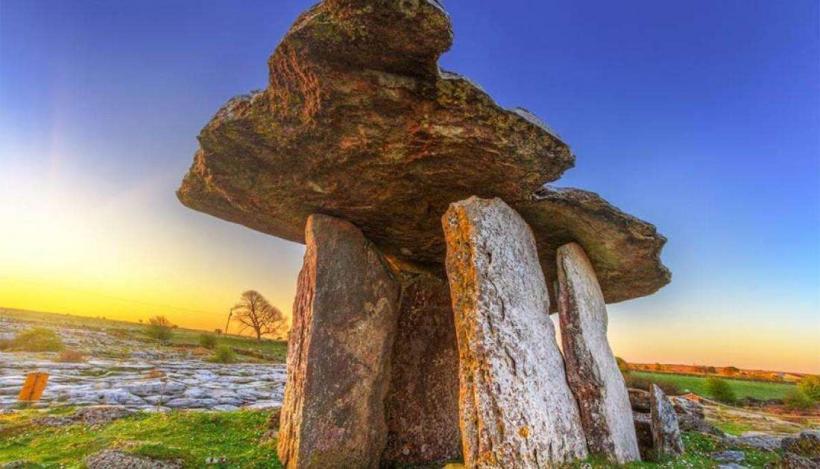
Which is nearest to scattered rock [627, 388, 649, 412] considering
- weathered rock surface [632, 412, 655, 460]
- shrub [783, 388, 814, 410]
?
weathered rock surface [632, 412, 655, 460]

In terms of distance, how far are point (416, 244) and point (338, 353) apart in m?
2.74

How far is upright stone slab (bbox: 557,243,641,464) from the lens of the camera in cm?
579

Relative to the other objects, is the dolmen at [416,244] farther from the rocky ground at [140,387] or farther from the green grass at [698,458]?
the rocky ground at [140,387]

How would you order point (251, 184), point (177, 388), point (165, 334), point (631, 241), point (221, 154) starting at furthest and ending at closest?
point (165, 334)
point (177, 388)
point (631, 241)
point (251, 184)
point (221, 154)

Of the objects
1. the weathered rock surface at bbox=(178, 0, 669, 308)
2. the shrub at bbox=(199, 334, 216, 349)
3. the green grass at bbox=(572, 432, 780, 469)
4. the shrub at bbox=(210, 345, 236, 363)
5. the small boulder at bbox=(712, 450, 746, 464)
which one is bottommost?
the small boulder at bbox=(712, 450, 746, 464)

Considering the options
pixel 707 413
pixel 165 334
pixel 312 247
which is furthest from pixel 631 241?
pixel 165 334

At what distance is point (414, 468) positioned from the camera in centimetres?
746

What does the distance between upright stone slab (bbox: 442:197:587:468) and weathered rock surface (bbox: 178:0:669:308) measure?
2.71 ft

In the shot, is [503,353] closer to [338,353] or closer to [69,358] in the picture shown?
[338,353]

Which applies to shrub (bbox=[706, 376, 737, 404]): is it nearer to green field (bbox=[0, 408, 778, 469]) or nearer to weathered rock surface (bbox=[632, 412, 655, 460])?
green field (bbox=[0, 408, 778, 469])

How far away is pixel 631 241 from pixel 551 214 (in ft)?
5.49

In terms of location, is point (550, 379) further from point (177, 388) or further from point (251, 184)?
point (177, 388)

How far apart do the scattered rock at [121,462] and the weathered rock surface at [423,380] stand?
142 inches

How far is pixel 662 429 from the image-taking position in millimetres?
7074
